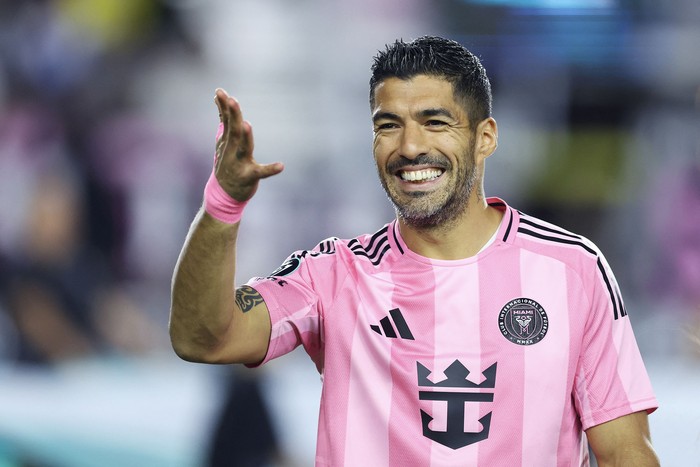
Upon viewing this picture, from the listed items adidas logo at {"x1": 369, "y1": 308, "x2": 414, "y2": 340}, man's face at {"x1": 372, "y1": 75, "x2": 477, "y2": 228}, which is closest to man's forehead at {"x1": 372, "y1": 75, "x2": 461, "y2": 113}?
man's face at {"x1": 372, "y1": 75, "x2": 477, "y2": 228}

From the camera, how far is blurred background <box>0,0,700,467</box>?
18.0 ft

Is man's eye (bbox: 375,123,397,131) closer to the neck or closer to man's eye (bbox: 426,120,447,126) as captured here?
man's eye (bbox: 426,120,447,126)

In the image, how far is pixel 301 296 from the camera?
2.50 metres

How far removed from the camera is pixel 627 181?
5.82 m

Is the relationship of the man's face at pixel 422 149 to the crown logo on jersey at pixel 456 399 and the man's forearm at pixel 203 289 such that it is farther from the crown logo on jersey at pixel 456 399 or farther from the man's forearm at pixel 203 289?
the man's forearm at pixel 203 289

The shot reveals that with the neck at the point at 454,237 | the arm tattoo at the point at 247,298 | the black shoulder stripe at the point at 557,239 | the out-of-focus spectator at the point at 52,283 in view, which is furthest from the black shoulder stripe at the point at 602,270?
the out-of-focus spectator at the point at 52,283

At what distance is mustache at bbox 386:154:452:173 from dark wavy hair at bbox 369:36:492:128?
17 cm

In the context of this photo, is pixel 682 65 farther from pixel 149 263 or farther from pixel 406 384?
pixel 406 384

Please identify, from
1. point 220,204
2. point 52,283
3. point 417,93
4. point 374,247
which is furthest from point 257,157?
point 220,204

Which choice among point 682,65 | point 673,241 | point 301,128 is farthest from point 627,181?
point 301,128

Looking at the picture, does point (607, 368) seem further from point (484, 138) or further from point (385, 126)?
point (385, 126)

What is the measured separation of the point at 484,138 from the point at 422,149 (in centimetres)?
28

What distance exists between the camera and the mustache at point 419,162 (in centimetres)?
247

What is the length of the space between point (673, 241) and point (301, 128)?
2.22 m
